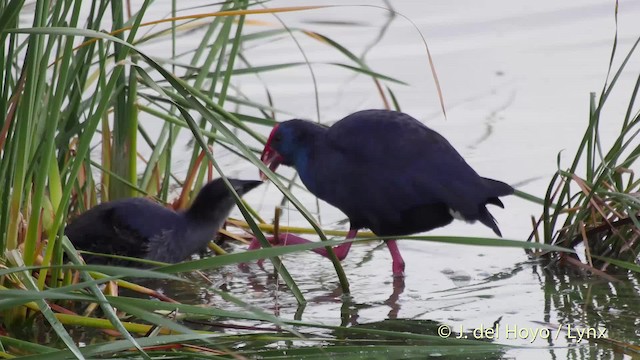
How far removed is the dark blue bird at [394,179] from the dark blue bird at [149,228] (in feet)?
0.99

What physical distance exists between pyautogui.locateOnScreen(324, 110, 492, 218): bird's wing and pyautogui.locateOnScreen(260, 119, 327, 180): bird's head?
0.17 meters

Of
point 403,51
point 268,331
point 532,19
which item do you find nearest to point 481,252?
point 268,331

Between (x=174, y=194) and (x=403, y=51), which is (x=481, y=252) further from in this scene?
(x=403, y=51)

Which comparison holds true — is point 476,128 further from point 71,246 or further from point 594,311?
point 71,246

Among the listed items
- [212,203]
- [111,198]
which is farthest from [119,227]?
[111,198]

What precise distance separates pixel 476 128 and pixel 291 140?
150 cm

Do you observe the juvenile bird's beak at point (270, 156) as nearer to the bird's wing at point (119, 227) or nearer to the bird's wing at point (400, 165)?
the bird's wing at point (400, 165)

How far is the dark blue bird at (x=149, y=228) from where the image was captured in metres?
3.84

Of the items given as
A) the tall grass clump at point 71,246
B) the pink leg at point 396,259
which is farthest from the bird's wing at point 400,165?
the tall grass clump at point 71,246

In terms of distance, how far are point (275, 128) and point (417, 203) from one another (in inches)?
26.9

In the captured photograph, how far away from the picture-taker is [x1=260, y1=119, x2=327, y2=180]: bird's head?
4285mm

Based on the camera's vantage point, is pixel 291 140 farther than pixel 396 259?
Yes

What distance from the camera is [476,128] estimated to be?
5566mm

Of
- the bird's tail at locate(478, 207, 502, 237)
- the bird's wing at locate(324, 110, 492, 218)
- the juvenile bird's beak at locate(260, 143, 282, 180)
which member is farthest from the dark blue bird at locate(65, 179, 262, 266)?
the bird's tail at locate(478, 207, 502, 237)
